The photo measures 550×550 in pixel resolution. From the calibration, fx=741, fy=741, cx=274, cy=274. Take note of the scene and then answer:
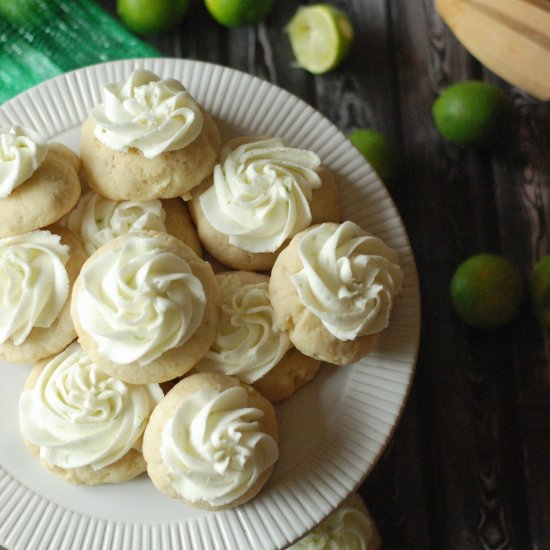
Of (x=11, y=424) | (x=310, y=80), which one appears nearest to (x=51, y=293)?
(x=11, y=424)

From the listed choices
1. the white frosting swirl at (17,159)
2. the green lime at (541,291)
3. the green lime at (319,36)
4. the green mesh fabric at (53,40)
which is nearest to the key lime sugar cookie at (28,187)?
the white frosting swirl at (17,159)

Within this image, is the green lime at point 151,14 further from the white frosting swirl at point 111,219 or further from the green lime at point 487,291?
the green lime at point 487,291

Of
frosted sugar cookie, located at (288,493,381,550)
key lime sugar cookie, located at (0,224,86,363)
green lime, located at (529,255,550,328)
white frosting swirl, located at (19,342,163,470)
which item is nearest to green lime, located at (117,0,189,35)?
key lime sugar cookie, located at (0,224,86,363)

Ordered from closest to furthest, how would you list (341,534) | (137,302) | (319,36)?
(137,302) < (341,534) < (319,36)

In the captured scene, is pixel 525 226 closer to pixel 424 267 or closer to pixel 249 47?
pixel 424 267

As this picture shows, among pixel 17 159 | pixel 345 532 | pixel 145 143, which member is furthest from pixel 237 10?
pixel 345 532

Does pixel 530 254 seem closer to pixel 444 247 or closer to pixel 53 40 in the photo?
pixel 444 247
